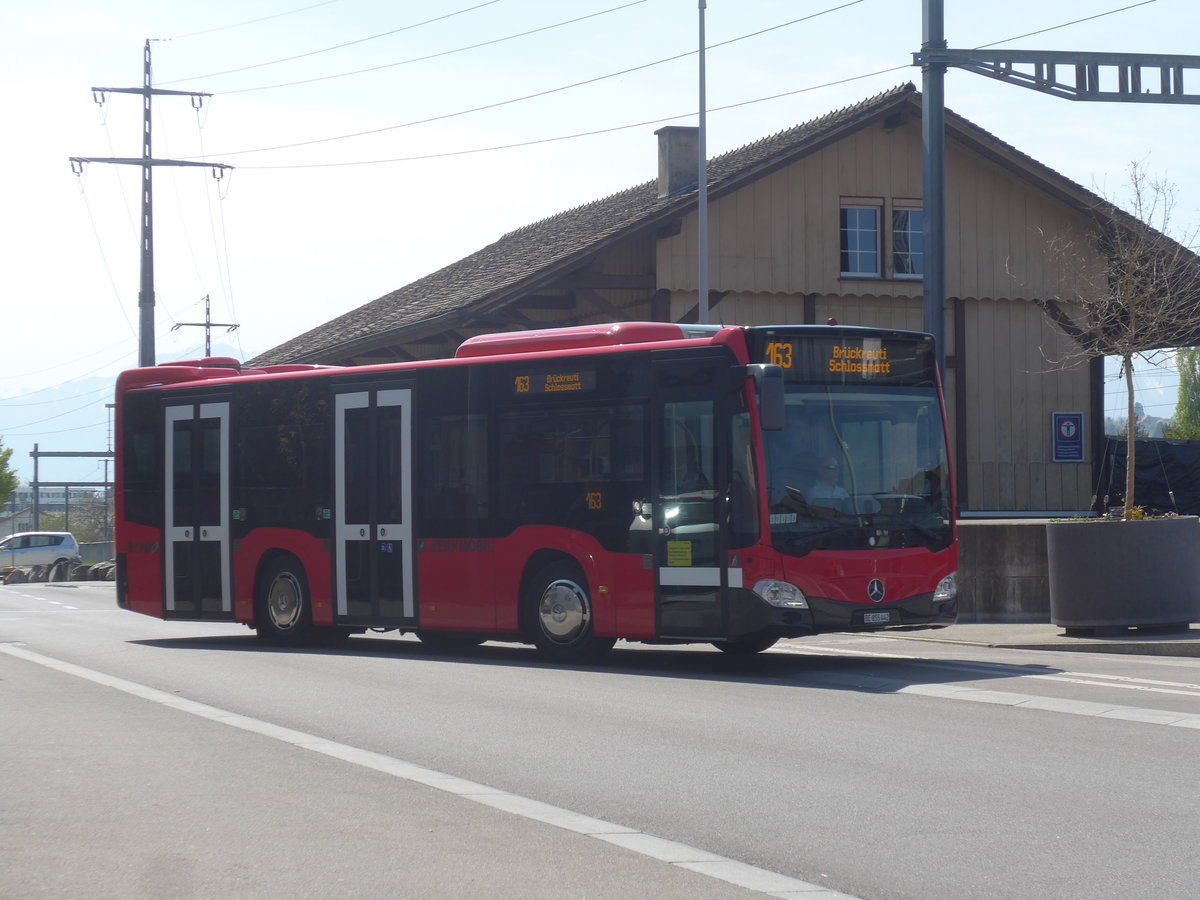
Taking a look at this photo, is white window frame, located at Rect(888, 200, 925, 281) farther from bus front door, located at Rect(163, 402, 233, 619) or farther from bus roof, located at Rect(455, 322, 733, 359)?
bus roof, located at Rect(455, 322, 733, 359)

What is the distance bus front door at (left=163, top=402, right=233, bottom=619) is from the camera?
18.2 m

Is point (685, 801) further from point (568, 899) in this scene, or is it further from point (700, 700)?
point (700, 700)

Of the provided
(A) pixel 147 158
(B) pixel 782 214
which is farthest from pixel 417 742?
(A) pixel 147 158

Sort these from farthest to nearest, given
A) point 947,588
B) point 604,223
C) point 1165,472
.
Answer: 1. point 1165,472
2. point 604,223
3. point 947,588

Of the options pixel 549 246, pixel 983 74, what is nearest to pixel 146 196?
pixel 549 246

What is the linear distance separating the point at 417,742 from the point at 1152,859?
4724mm

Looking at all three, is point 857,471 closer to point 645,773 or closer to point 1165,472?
point 645,773

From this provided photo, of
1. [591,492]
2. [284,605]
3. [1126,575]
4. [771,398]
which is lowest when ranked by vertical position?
[284,605]

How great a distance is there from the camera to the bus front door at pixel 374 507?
16.2m

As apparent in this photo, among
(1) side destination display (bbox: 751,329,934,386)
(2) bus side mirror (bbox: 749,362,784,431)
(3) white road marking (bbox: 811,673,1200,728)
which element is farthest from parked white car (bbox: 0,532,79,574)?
(3) white road marking (bbox: 811,673,1200,728)

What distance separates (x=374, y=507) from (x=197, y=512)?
3.02 metres

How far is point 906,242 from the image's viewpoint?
97.8ft

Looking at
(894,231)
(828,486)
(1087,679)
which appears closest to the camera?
(1087,679)

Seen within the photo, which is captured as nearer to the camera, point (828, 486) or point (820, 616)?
point (820, 616)
